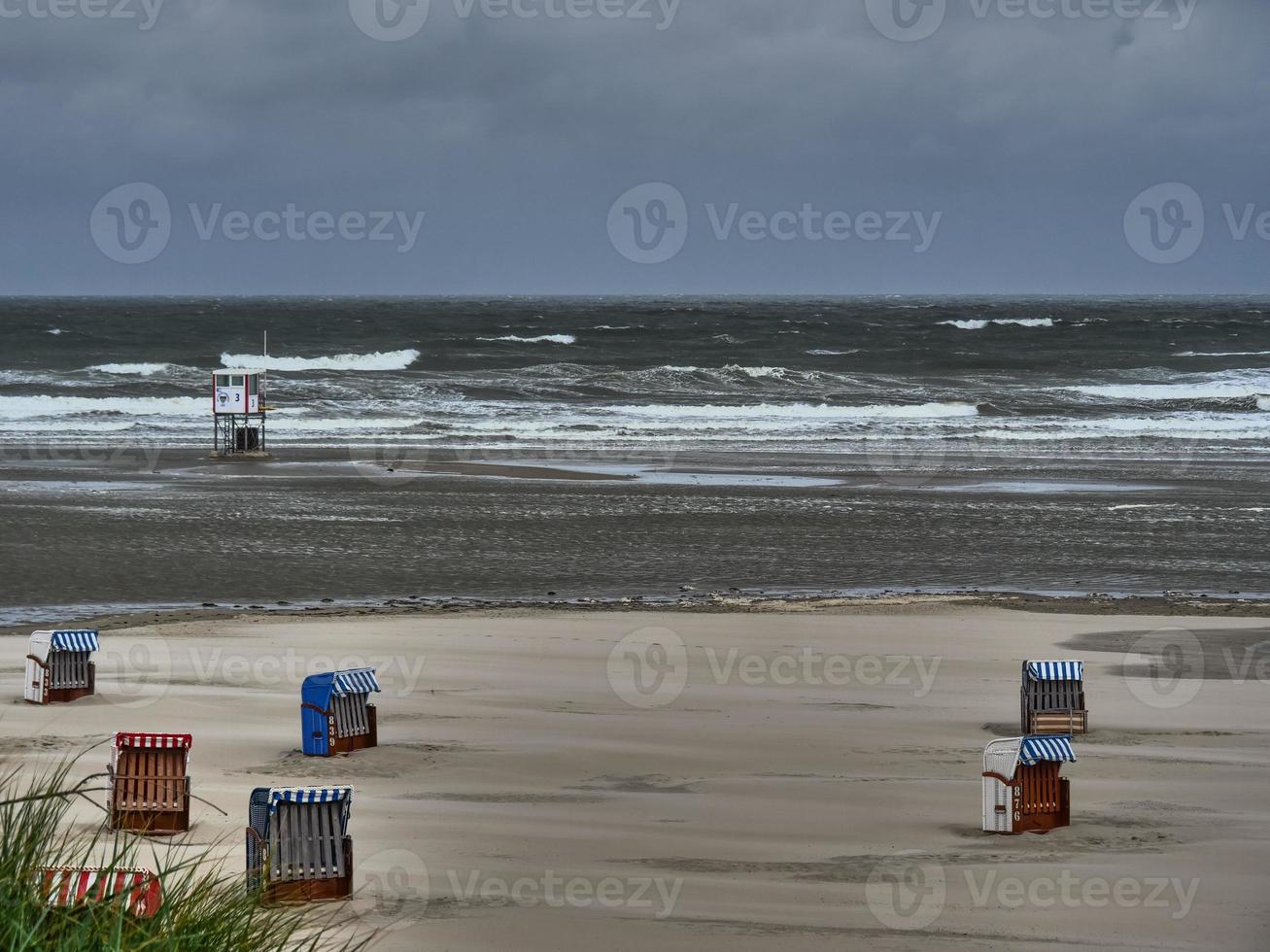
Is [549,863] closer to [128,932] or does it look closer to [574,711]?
[574,711]

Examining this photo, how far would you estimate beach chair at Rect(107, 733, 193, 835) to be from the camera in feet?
25.0

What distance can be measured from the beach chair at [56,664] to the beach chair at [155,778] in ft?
9.24

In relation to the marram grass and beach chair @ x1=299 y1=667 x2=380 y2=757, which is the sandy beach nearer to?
beach chair @ x1=299 y1=667 x2=380 y2=757

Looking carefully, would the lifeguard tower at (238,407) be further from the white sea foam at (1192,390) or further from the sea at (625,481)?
→ the white sea foam at (1192,390)

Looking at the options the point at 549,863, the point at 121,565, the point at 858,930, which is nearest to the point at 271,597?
the point at 121,565

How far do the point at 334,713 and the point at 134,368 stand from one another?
4990cm

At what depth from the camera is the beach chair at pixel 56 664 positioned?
10266mm

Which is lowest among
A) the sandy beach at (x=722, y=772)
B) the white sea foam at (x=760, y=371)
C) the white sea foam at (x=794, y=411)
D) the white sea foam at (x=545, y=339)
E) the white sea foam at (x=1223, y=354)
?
the sandy beach at (x=722, y=772)

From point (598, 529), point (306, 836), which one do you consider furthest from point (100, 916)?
point (598, 529)

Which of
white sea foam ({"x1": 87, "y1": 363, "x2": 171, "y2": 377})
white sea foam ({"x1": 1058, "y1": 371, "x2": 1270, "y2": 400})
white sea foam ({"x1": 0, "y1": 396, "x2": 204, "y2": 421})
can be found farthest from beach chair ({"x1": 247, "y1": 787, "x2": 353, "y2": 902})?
white sea foam ({"x1": 87, "y1": 363, "x2": 171, "y2": 377})

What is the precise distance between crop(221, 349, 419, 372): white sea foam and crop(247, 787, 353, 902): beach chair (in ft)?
179

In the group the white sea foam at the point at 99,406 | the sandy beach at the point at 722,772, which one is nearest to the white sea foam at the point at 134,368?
the white sea foam at the point at 99,406

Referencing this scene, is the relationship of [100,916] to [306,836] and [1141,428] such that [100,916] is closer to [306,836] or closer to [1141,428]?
[306,836]

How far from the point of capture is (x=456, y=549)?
18.8 metres
